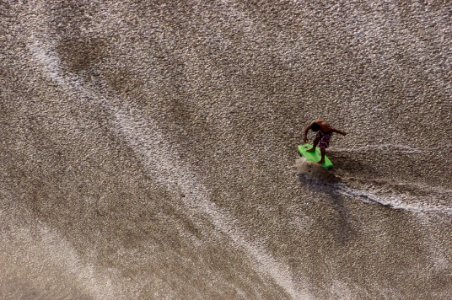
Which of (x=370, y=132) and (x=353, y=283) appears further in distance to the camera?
(x=353, y=283)

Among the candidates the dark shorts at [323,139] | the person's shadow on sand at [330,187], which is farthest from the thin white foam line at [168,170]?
the dark shorts at [323,139]

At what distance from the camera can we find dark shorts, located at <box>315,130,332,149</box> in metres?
1.92

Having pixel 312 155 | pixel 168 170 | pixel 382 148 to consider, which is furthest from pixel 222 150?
pixel 382 148

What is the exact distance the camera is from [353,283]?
223 cm

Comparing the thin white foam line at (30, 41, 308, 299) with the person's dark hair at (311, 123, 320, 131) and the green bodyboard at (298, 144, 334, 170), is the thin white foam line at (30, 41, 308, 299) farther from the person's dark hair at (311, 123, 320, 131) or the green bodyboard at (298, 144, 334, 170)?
the person's dark hair at (311, 123, 320, 131)

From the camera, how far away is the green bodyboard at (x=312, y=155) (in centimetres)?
205

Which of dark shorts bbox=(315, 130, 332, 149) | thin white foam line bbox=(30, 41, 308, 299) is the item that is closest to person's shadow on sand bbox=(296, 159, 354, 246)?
dark shorts bbox=(315, 130, 332, 149)

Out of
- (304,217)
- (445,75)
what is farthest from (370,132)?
(304,217)

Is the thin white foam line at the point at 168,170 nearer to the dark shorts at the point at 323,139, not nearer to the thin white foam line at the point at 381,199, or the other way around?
the thin white foam line at the point at 381,199

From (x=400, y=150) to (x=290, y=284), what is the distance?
1084mm

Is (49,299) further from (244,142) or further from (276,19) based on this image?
(276,19)

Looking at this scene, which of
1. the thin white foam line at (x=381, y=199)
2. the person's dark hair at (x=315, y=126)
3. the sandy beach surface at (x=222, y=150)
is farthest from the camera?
the thin white foam line at (x=381, y=199)

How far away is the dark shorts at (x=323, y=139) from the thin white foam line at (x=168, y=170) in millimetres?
744

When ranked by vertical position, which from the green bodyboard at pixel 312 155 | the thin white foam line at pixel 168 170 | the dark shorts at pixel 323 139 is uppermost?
the dark shorts at pixel 323 139
